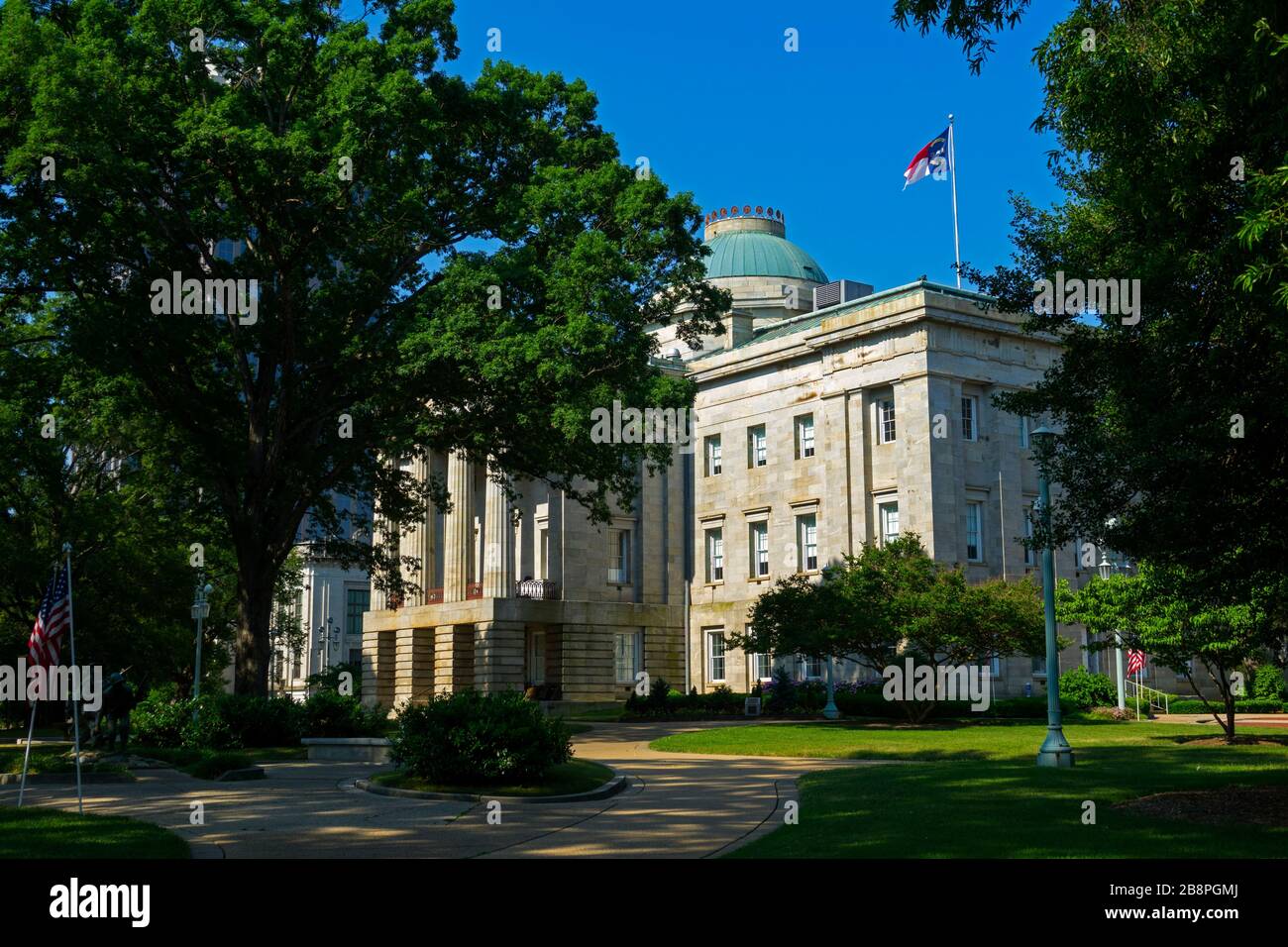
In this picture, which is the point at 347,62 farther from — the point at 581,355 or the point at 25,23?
the point at 581,355

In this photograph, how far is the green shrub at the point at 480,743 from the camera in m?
18.8

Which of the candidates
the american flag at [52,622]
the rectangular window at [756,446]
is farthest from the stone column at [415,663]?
the american flag at [52,622]

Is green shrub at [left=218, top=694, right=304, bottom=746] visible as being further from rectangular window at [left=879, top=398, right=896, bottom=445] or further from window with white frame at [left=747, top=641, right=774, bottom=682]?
rectangular window at [left=879, top=398, right=896, bottom=445]

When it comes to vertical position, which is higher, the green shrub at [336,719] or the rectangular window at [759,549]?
the rectangular window at [759,549]

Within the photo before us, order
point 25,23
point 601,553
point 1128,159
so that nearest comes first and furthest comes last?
point 1128,159 → point 25,23 → point 601,553

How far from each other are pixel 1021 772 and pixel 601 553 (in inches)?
1643

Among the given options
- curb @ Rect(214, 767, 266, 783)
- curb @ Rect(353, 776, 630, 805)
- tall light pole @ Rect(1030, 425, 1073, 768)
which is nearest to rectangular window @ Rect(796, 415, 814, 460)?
tall light pole @ Rect(1030, 425, 1073, 768)

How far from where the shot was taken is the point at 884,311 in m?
53.3

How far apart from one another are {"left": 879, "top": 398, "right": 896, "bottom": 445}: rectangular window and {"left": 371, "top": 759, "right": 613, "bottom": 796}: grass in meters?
35.2

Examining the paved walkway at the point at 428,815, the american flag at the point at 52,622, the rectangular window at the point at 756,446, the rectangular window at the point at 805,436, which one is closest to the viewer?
the paved walkway at the point at 428,815

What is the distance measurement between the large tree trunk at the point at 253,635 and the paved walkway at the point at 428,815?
847 cm

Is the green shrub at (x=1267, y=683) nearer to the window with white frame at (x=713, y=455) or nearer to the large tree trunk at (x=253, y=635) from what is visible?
A: the window with white frame at (x=713, y=455)
